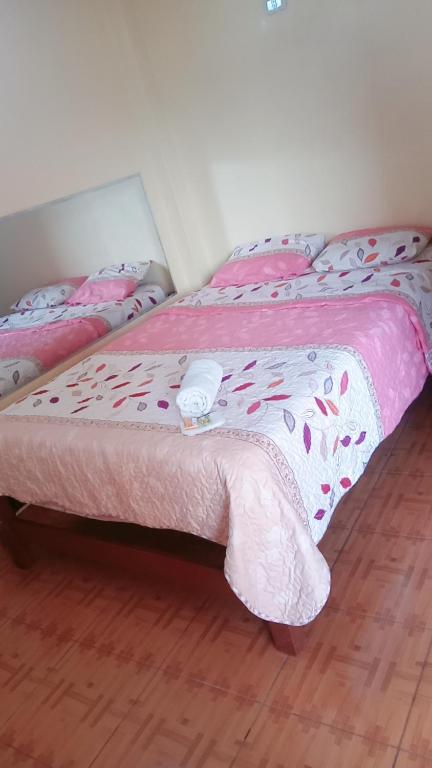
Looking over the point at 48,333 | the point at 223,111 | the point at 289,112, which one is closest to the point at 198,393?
the point at 48,333

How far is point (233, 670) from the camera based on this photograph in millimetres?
1636

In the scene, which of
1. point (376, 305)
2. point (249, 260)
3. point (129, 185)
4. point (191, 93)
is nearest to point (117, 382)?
point (376, 305)

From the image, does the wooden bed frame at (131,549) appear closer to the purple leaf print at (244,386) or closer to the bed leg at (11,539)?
the bed leg at (11,539)

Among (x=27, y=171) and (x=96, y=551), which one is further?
(x=27, y=171)

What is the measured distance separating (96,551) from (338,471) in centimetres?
87

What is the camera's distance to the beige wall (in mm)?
2660

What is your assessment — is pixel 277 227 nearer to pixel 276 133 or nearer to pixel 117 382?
pixel 276 133

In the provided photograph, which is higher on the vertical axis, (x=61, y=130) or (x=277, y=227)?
(x=61, y=130)

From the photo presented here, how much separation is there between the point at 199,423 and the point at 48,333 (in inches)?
60.6

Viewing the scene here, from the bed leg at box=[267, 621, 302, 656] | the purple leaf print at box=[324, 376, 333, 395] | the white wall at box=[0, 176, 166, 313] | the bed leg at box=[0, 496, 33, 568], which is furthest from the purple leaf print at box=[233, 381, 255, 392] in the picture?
the white wall at box=[0, 176, 166, 313]

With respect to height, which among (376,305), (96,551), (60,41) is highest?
(60,41)

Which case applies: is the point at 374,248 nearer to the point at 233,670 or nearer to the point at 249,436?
the point at 249,436

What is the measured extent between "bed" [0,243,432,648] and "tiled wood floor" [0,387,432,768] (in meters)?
0.18

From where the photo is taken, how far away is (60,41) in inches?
111
